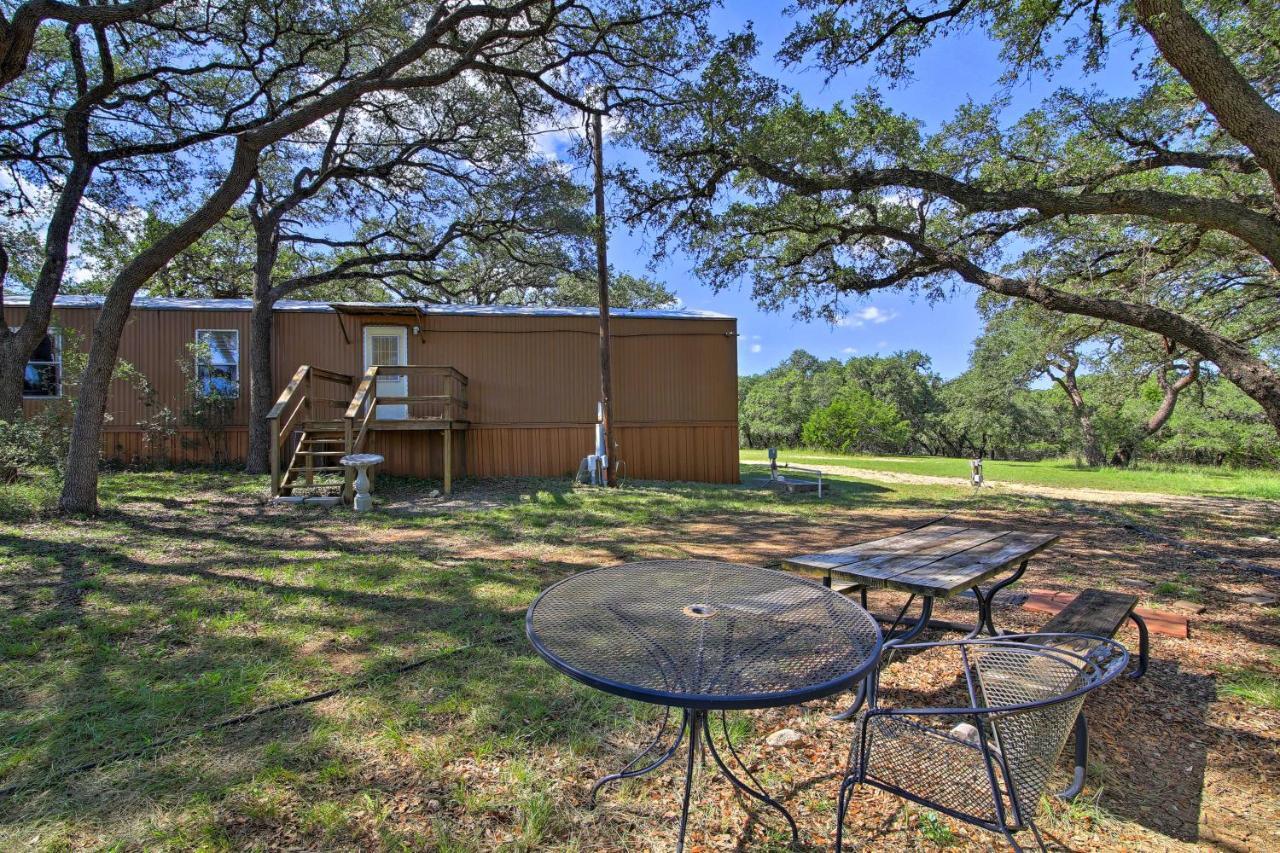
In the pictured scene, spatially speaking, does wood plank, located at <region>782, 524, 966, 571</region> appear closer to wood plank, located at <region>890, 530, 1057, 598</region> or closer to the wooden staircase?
wood plank, located at <region>890, 530, 1057, 598</region>

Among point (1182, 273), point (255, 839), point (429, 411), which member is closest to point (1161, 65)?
point (1182, 273)

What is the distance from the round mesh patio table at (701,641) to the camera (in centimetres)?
123

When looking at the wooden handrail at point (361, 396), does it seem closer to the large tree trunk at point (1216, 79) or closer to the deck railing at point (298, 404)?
the deck railing at point (298, 404)

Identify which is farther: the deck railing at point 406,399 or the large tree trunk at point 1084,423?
the large tree trunk at point 1084,423

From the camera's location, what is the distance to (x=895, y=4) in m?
5.70

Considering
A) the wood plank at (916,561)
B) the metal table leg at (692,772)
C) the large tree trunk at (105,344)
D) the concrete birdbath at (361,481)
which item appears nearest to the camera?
the metal table leg at (692,772)

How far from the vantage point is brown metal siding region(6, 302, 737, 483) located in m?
9.54

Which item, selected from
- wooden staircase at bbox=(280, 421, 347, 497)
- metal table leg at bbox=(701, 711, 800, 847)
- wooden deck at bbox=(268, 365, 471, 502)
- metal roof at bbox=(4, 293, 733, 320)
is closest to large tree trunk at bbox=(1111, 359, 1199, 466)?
metal roof at bbox=(4, 293, 733, 320)

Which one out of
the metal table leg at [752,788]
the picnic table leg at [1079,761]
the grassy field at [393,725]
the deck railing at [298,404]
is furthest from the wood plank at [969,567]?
the deck railing at [298,404]

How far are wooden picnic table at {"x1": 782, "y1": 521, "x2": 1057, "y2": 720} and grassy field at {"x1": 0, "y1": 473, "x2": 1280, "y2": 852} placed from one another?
554 mm

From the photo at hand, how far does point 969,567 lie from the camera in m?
2.17

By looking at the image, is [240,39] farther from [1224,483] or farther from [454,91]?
[1224,483]

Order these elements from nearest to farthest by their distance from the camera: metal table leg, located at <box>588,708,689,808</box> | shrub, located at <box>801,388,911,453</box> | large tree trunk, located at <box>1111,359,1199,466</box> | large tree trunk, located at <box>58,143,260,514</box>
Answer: metal table leg, located at <box>588,708,689,808</box> < large tree trunk, located at <box>58,143,260,514</box> < large tree trunk, located at <box>1111,359,1199,466</box> < shrub, located at <box>801,388,911,453</box>

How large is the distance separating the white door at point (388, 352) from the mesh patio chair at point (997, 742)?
9.82 m
